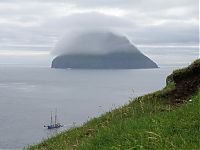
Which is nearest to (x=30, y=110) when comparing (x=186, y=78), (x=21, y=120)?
(x=21, y=120)

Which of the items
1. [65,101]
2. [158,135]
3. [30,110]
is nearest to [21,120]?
[30,110]

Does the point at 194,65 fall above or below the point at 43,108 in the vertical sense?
above

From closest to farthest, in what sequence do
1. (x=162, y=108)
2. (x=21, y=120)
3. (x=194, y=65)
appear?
(x=162, y=108), (x=194, y=65), (x=21, y=120)

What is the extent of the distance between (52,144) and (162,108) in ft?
13.0

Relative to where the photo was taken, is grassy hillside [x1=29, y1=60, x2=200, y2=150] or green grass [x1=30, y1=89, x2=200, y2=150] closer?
green grass [x1=30, y1=89, x2=200, y2=150]

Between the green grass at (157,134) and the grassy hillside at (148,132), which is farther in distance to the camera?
the grassy hillside at (148,132)

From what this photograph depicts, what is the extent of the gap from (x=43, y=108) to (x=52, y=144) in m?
140

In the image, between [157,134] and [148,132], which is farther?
[157,134]

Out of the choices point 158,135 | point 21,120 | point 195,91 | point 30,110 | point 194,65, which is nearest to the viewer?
point 158,135

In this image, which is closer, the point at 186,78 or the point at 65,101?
the point at 186,78

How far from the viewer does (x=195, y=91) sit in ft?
49.7

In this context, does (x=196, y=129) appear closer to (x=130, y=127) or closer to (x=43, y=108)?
(x=130, y=127)

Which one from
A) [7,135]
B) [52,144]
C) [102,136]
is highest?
[102,136]

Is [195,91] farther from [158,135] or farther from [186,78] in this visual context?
[158,135]
